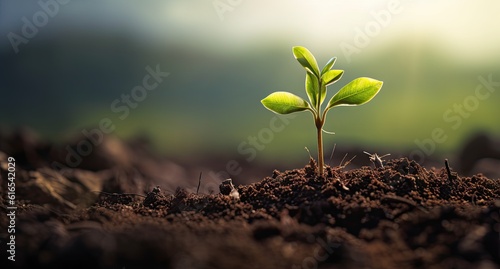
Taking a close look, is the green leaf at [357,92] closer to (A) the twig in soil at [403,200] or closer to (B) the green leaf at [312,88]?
(B) the green leaf at [312,88]

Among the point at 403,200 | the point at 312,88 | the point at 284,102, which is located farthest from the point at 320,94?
the point at 403,200

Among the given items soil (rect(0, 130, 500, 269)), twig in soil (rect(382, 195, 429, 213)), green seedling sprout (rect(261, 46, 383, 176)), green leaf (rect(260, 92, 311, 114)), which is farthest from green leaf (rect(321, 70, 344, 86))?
twig in soil (rect(382, 195, 429, 213))

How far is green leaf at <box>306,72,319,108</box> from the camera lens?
1903 millimetres

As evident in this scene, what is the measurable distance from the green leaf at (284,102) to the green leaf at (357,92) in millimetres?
119

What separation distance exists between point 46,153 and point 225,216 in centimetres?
263

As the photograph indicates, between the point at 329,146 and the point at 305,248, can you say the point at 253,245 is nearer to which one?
the point at 305,248

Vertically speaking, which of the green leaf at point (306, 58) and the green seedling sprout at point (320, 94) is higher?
the green leaf at point (306, 58)

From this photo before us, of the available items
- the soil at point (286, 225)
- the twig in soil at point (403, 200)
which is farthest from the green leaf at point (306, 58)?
the twig in soil at point (403, 200)

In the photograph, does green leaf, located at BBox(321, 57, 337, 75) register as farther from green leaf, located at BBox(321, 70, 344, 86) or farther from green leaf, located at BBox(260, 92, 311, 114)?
green leaf, located at BBox(260, 92, 311, 114)

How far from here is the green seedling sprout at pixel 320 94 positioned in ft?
6.01

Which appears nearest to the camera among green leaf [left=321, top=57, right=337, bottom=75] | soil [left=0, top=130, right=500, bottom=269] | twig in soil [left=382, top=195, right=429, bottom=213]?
soil [left=0, top=130, right=500, bottom=269]

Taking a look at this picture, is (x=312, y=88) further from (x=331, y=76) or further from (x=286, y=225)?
(x=286, y=225)

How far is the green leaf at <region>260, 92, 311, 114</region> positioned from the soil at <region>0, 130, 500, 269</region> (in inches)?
10.9

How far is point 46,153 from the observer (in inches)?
144
